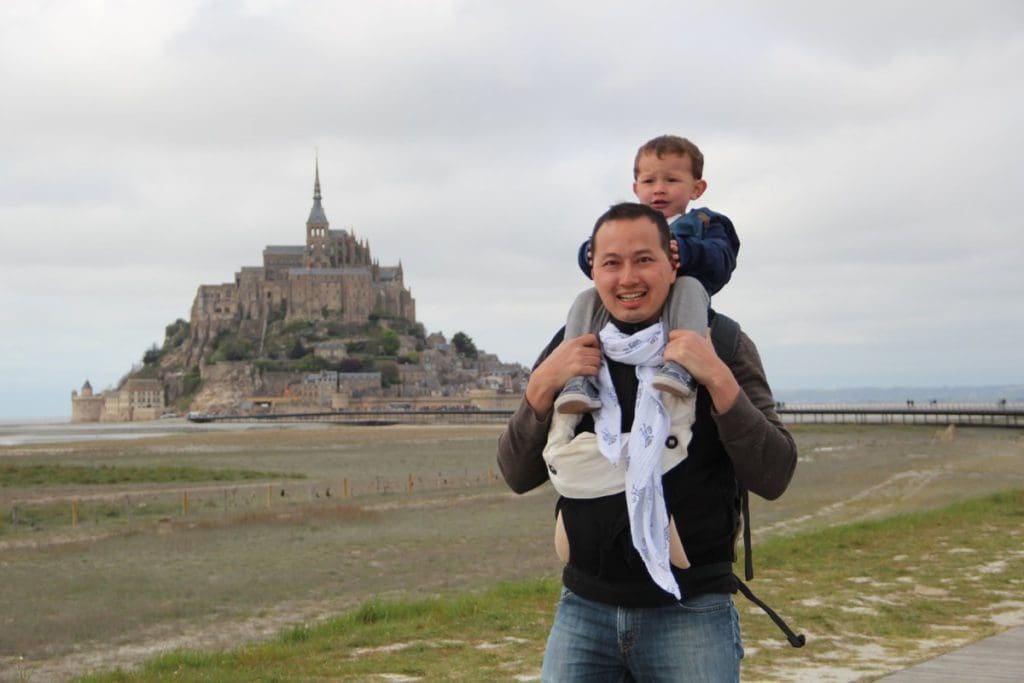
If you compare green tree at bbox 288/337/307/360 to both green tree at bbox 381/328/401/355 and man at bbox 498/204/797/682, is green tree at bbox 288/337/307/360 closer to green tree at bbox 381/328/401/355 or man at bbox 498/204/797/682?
green tree at bbox 381/328/401/355

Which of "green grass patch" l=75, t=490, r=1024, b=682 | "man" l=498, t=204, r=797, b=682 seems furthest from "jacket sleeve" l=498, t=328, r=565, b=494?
"green grass patch" l=75, t=490, r=1024, b=682

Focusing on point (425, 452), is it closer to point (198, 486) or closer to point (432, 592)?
point (198, 486)

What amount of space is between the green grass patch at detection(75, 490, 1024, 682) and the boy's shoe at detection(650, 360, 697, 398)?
10.6 feet

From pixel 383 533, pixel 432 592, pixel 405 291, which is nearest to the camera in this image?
pixel 432 592

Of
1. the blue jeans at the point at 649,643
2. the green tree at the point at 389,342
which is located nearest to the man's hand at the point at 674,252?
the blue jeans at the point at 649,643

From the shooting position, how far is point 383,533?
15117mm

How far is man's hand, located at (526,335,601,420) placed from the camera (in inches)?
91.3

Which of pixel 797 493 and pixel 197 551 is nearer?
pixel 197 551

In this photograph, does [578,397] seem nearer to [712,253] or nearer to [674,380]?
[674,380]

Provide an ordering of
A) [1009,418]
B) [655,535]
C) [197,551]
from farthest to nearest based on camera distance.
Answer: [1009,418] < [197,551] < [655,535]

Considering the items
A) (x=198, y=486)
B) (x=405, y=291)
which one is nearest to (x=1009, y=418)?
(x=198, y=486)

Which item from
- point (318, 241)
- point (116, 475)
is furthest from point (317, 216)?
point (116, 475)

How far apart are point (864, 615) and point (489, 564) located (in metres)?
6.00

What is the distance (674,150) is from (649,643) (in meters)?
1.21
